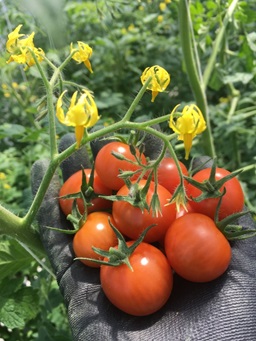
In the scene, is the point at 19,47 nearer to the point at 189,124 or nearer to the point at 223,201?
the point at 189,124

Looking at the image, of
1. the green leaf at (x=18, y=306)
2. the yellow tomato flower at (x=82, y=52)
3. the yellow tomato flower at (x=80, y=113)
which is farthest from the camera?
the green leaf at (x=18, y=306)

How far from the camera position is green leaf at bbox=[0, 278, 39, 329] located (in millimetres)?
1031

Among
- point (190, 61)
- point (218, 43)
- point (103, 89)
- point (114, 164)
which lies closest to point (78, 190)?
point (114, 164)

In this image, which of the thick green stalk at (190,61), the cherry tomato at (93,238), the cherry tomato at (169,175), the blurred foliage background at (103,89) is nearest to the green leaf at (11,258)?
the blurred foliage background at (103,89)

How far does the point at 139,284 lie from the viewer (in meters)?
0.83

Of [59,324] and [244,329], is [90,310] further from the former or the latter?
[59,324]

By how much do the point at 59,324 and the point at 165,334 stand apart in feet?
2.09

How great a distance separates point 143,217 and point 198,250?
11 centimetres

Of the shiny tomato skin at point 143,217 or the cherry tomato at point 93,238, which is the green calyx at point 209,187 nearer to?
the shiny tomato skin at point 143,217

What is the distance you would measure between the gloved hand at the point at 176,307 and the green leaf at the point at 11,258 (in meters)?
0.11

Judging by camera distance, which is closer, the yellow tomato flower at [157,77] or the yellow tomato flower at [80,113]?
the yellow tomato flower at [80,113]

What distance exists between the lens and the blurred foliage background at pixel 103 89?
109 centimetres

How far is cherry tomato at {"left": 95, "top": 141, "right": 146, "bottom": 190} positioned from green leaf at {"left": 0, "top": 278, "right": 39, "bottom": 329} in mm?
321

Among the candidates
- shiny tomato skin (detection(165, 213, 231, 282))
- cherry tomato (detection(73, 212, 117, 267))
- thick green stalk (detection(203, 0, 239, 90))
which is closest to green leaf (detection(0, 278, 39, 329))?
cherry tomato (detection(73, 212, 117, 267))
